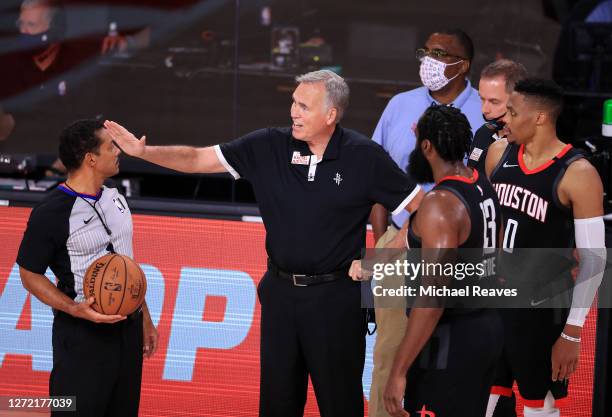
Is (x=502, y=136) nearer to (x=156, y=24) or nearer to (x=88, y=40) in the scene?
(x=88, y=40)

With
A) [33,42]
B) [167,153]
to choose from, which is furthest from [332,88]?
[33,42]

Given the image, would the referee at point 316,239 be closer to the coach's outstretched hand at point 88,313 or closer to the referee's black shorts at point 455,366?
the referee's black shorts at point 455,366

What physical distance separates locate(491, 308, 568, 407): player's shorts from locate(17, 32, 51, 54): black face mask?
720 cm

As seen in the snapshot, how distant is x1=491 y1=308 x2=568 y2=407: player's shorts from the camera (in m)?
5.03

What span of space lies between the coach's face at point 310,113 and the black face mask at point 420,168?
1.85ft

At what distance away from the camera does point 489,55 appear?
1404cm

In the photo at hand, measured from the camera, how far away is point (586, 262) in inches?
191

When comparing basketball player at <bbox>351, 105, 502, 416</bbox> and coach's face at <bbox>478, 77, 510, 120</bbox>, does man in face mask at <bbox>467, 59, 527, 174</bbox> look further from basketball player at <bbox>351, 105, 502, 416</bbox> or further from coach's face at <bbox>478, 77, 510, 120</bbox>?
basketball player at <bbox>351, 105, 502, 416</bbox>

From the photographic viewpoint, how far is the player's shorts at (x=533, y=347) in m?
5.03

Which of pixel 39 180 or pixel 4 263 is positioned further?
pixel 39 180

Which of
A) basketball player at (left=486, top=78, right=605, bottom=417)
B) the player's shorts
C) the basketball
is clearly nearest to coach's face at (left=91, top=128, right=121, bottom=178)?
the basketball

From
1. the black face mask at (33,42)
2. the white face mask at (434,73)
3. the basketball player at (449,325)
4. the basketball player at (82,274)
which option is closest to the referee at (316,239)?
the basketball player at (82,274)

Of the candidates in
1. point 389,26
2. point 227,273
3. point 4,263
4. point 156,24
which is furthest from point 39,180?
point 389,26

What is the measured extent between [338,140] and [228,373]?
1683mm
